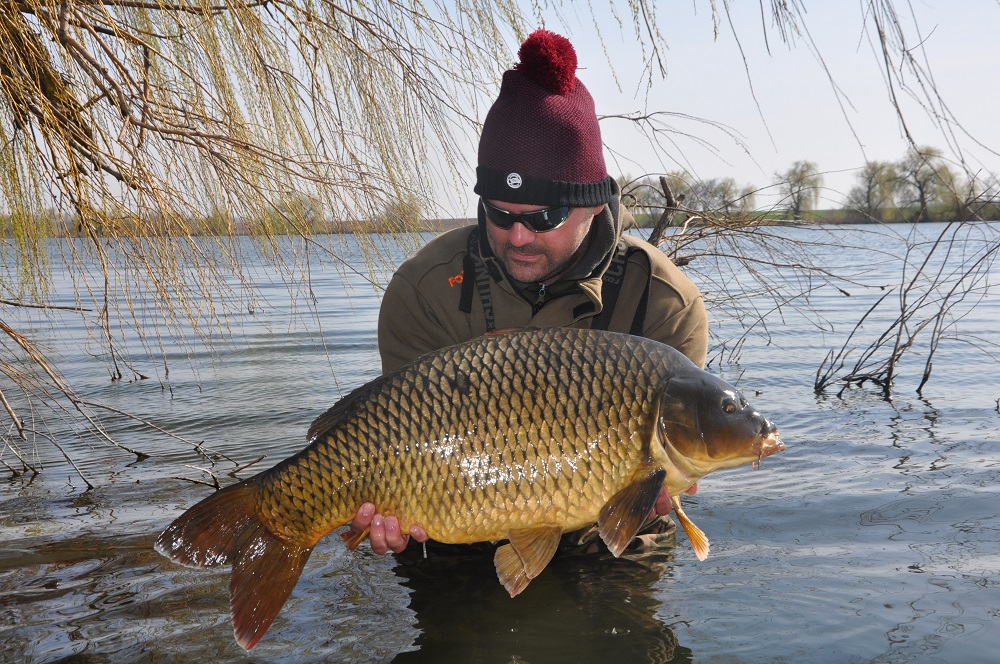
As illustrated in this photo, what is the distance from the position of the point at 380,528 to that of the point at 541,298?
100 centimetres

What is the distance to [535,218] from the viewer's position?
2.72 meters

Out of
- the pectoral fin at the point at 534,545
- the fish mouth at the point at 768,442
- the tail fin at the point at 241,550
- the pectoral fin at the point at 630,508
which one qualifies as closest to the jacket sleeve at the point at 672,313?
the fish mouth at the point at 768,442

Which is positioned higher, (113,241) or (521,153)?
(521,153)

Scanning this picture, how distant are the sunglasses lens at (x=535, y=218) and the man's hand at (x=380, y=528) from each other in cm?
97

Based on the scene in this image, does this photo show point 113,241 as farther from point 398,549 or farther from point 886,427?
point 886,427

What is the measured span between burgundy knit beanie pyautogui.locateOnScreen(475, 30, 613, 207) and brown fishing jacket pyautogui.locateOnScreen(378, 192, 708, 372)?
0.20m

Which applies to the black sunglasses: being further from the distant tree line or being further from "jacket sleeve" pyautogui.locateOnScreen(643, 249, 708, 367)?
the distant tree line

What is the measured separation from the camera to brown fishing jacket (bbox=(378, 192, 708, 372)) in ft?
9.56

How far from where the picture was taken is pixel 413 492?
2227 mm

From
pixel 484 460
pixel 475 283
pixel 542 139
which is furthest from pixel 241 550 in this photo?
pixel 542 139

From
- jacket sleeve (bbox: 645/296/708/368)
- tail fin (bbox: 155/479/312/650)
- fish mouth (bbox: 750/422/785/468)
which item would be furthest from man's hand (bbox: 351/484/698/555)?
jacket sleeve (bbox: 645/296/708/368)

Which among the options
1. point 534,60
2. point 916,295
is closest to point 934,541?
point 534,60

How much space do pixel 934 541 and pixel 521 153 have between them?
2.25 meters

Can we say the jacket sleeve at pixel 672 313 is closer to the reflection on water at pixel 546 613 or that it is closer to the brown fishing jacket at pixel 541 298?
the brown fishing jacket at pixel 541 298
